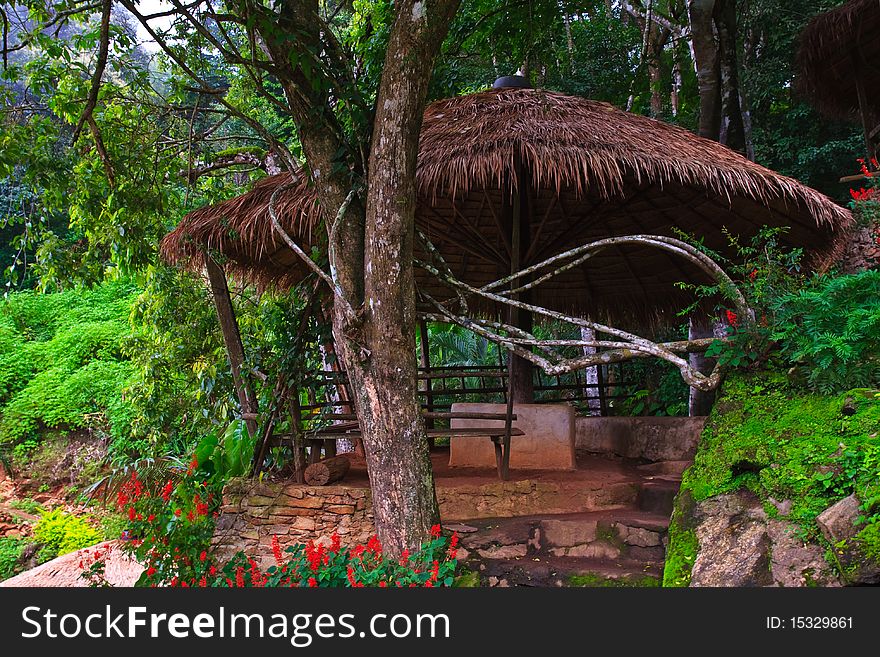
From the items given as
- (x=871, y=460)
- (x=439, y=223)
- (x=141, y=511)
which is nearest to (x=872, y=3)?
(x=439, y=223)

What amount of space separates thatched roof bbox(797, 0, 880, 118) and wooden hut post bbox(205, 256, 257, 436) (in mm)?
6479

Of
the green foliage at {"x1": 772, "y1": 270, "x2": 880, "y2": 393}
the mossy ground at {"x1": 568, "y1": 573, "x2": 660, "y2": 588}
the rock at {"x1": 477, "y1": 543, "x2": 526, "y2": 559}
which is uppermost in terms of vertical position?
the green foliage at {"x1": 772, "y1": 270, "x2": 880, "y2": 393}

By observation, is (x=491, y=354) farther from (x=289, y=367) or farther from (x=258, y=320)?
(x=289, y=367)

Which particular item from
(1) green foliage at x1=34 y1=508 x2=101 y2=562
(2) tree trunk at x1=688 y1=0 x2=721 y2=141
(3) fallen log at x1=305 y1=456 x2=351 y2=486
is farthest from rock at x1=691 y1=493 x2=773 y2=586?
(1) green foliage at x1=34 y1=508 x2=101 y2=562

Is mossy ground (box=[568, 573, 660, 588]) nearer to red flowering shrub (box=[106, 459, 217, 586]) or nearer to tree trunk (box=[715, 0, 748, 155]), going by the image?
red flowering shrub (box=[106, 459, 217, 586])

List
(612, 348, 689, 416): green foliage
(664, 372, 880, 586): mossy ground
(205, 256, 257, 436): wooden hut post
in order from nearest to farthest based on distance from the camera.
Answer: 1. (664, 372, 880, 586): mossy ground
2. (205, 256, 257, 436): wooden hut post
3. (612, 348, 689, 416): green foliage

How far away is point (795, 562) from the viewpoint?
3062 millimetres

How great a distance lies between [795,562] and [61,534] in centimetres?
995

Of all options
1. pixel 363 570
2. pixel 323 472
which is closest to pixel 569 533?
pixel 363 570

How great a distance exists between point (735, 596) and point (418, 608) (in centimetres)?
126

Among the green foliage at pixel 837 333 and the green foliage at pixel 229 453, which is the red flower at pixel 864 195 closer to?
the green foliage at pixel 837 333

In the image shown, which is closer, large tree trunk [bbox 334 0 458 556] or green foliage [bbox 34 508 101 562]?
large tree trunk [bbox 334 0 458 556]

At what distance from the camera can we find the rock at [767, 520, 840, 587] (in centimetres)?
296

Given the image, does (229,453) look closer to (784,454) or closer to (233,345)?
(233,345)
